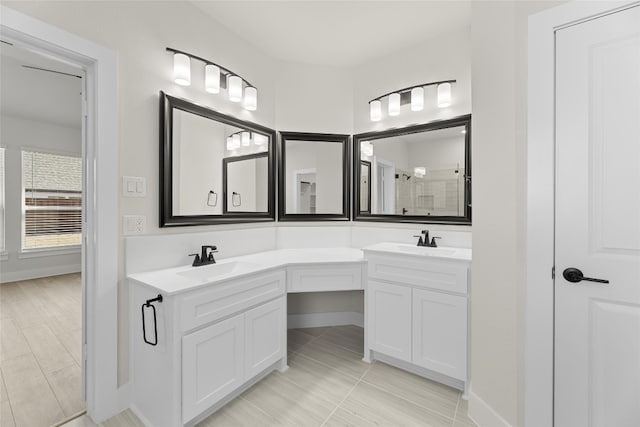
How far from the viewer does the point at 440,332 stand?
184 cm

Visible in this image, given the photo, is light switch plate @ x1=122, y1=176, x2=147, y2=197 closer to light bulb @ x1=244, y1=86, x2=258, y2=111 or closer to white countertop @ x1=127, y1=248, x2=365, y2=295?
white countertop @ x1=127, y1=248, x2=365, y2=295

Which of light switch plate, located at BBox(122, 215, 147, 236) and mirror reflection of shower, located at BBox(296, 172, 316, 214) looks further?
mirror reflection of shower, located at BBox(296, 172, 316, 214)

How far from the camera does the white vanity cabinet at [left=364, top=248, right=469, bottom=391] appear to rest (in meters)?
1.78

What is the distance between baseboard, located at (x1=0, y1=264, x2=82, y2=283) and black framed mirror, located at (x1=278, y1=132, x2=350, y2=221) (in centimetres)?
466

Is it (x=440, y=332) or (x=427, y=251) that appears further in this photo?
(x=427, y=251)

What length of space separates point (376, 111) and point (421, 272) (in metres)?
1.54

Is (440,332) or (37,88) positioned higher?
(37,88)

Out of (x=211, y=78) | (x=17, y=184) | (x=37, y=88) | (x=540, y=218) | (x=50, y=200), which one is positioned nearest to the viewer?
(x=540, y=218)

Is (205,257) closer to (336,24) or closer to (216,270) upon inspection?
(216,270)

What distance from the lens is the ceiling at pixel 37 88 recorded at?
8.68 feet

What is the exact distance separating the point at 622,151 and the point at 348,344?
7.04ft

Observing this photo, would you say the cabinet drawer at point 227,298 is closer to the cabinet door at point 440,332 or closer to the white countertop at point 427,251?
the white countertop at point 427,251

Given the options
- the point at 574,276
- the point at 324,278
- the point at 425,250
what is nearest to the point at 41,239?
the point at 324,278

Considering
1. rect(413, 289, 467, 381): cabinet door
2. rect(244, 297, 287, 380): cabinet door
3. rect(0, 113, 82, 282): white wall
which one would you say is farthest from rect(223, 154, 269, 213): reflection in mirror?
rect(0, 113, 82, 282): white wall
